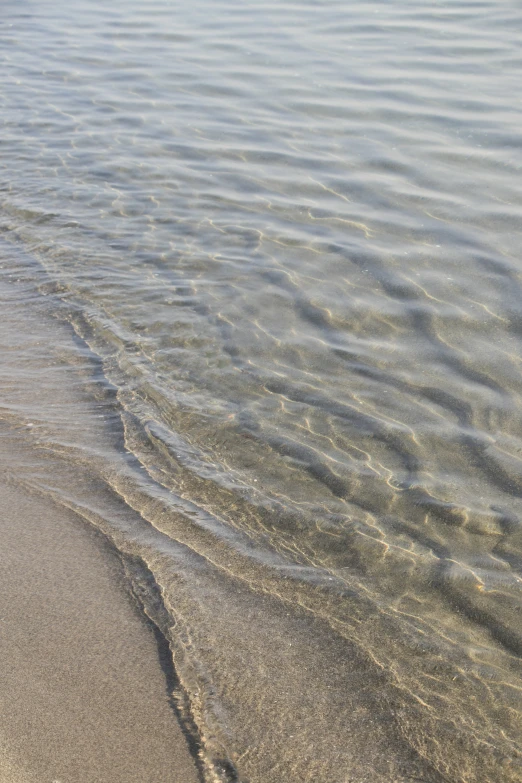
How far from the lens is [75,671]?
112 inches

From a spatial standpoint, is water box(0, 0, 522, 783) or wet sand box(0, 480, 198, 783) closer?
wet sand box(0, 480, 198, 783)

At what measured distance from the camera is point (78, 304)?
19.1 feet

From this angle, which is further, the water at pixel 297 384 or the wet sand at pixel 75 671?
the water at pixel 297 384

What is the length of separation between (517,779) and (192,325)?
3627 millimetres

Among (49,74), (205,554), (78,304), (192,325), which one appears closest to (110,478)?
(205,554)

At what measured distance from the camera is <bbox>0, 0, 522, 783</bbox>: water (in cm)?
293

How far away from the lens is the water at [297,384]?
9.60 ft

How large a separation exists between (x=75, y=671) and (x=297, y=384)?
2432mm

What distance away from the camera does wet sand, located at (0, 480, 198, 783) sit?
251 centimetres

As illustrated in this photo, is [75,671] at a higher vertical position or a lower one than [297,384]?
higher

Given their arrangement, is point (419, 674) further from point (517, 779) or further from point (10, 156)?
point (10, 156)

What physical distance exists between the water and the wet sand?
132mm

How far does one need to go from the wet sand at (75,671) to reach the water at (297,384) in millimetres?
132

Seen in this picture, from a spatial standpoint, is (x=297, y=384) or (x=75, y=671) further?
(x=297, y=384)
